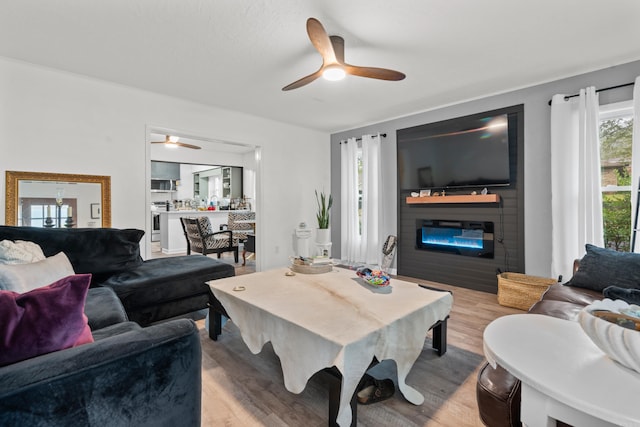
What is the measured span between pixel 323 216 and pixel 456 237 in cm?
222

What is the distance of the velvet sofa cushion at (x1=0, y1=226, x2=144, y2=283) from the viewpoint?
2316 mm

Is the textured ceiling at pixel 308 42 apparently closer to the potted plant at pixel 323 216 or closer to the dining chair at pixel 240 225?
the potted plant at pixel 323 216

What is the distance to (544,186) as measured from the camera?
11.0ft

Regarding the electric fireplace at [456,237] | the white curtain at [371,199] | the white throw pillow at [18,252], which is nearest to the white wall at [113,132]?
the white throw pillow at [18,252]

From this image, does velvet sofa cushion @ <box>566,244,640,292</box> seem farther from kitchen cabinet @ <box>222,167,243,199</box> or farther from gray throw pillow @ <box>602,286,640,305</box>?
kitchen cabinet @ <box>222,167,243,199</box>

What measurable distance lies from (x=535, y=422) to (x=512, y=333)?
0.26m

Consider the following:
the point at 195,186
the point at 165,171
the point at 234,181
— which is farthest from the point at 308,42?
the point at 195,186

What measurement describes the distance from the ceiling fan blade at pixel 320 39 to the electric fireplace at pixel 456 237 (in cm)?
281

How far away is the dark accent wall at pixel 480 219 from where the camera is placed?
3.54 metres

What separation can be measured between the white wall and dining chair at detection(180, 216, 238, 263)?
90cm

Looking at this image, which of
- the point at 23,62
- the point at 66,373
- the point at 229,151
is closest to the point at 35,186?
the point at 23,62

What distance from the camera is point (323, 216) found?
5.39m

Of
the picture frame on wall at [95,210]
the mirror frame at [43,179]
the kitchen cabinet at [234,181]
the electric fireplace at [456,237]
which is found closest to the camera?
the mirror frame at [43,179]

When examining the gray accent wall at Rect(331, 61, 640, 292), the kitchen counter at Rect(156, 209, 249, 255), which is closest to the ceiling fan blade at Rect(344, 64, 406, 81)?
the gray accent wall at Rect(331, 61, 640, 292)
